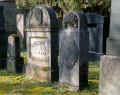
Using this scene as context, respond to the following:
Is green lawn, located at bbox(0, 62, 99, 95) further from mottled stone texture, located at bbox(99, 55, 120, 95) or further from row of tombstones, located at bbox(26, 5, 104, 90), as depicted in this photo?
mottled stone texture, located at bbox(99, 55, 120, 95)

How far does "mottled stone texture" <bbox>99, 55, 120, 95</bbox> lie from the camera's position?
6.24ft

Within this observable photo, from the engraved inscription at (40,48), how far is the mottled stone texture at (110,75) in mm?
3042

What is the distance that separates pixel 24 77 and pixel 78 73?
2264 millimetres

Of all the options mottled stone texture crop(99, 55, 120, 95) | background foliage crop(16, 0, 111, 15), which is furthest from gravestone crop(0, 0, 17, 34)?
mottled stone texture crop(99, 55, 120, 95)

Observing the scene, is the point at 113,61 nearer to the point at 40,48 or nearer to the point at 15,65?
the point at 40,48

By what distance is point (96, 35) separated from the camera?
27.0 feet

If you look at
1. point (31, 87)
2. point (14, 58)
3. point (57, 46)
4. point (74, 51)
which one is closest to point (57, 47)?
point (57, 46)

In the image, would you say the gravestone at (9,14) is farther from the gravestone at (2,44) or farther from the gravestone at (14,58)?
the gravestone at (14,58)

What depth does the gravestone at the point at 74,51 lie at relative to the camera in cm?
410

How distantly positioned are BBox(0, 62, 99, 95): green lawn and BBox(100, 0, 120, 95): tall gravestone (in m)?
2.19

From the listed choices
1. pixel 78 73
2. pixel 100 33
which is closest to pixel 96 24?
pixel 100 33

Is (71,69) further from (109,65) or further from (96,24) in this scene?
(96,24)

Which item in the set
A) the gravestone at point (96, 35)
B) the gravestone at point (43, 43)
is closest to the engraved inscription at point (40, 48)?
the gravestone at point (43, 43)

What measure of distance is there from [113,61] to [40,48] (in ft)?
11.3
